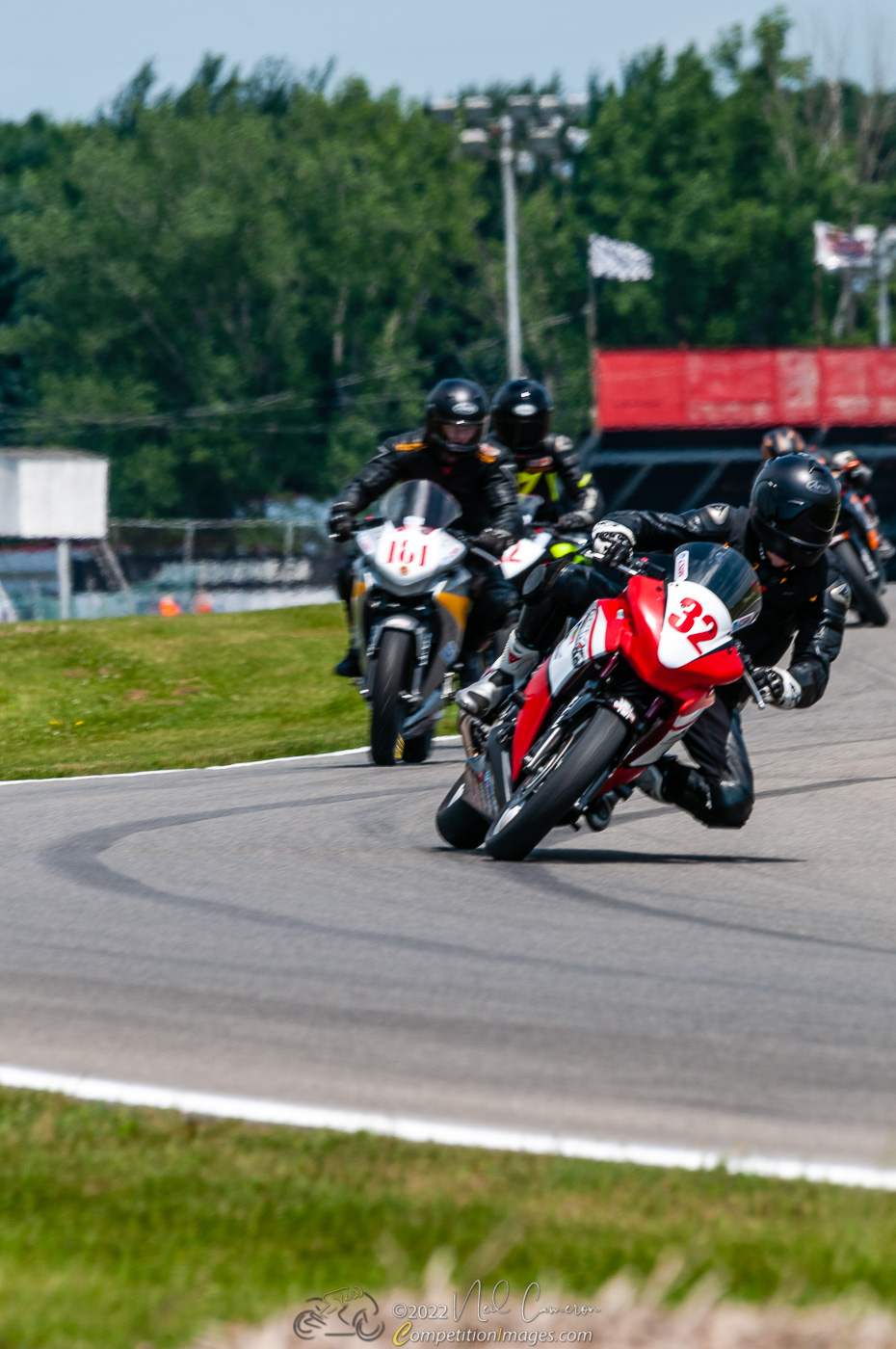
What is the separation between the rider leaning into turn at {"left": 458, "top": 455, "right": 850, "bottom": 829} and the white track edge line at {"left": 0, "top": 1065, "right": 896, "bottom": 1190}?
341cm

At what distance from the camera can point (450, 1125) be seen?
12.2ft

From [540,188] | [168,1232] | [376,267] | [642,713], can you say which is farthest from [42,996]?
[540,188]

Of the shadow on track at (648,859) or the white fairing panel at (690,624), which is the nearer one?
the white fairing panel at (690,624)

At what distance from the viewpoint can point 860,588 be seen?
58.7 ft

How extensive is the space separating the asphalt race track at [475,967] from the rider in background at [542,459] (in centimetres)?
515

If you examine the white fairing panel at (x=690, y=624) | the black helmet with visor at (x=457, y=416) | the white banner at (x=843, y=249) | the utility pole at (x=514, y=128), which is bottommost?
the white fairing panel at (x=690, y=624)

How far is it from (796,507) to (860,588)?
1076 cm

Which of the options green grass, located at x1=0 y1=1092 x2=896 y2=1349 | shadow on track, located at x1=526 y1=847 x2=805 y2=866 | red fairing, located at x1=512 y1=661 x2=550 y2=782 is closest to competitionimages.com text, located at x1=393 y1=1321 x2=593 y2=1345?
green grass, located at x1=0 y1=1092 x2=896 y2=1349

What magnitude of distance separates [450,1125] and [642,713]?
10.1ft

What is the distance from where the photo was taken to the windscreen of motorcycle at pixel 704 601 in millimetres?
6617

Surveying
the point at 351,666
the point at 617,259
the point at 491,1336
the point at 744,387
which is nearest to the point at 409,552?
the point at 351,666

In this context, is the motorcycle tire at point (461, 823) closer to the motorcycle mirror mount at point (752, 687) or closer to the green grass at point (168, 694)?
the motorcycle mirror mount at point (752, 687)

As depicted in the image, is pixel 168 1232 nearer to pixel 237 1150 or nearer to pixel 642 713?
pixel 237 1150

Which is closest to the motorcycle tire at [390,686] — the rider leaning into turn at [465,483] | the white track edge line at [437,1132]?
the rider leaning into turn at [465,483]
